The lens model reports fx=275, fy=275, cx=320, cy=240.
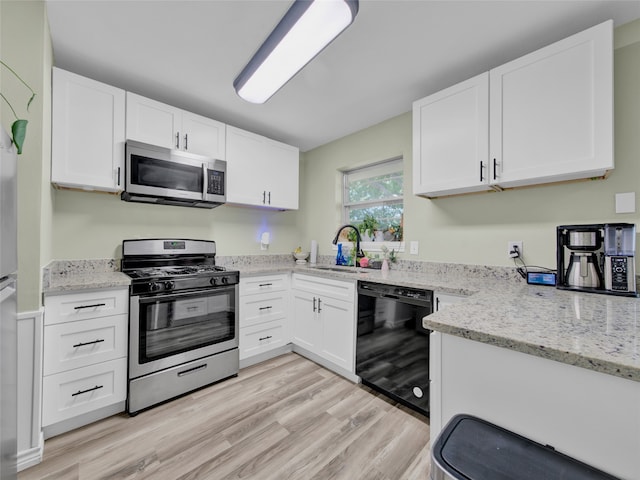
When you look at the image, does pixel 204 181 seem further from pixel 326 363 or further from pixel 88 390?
pixel 326 363

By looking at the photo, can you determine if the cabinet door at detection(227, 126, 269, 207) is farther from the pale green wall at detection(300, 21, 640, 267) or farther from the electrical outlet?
the electrical outlet

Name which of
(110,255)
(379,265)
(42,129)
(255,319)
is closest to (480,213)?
(379,265)

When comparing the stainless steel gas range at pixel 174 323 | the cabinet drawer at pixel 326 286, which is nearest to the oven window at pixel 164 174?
the stainless steel gas range at pixel 174 323

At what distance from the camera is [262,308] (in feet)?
8.79

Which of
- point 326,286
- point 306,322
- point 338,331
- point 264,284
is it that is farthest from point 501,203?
point 264,284

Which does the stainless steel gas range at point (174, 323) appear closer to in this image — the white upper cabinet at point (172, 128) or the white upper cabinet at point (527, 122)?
the white upper cabinet at point (172, 128)

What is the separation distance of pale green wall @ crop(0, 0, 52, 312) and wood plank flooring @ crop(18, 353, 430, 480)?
891mm

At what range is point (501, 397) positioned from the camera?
2.64ft

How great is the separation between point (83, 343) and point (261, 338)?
134 cm

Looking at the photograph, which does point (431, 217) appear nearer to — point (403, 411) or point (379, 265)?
point (379, 265)

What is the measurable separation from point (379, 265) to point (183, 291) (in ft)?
5.83

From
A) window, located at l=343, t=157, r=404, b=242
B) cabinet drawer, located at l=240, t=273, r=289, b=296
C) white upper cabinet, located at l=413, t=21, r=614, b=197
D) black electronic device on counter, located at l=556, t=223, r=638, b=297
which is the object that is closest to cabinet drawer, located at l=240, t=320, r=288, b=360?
cabinet drawer, located at l=240, t=273, r=289, b=296

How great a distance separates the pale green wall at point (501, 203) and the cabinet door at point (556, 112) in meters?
0.17

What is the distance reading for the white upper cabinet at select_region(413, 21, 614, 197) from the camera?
1458 mm
